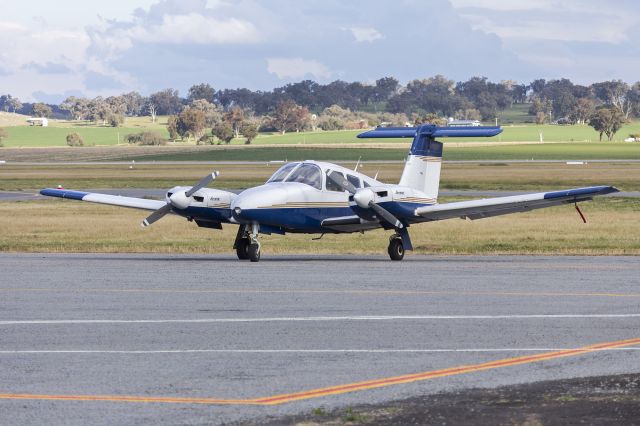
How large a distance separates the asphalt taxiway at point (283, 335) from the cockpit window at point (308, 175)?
3.48 m

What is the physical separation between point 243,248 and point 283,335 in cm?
1342

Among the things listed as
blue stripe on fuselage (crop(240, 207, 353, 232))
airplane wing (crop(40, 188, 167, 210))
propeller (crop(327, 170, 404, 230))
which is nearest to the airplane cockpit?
propeller (crop(327, 170, 404, 230))

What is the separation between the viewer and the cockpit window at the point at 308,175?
28.7 m

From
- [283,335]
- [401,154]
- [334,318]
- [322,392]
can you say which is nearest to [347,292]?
[334,318]

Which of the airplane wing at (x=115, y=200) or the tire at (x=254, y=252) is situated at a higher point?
the airplane wing at (x=115, y=200)

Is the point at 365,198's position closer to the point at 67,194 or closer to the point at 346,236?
the point at 67,194

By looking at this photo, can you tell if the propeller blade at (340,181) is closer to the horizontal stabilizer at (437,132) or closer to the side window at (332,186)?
the side window at (332,186)

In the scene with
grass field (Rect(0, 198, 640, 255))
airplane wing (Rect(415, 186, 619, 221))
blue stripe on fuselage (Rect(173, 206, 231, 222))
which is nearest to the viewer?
airplane wing (Rect(415, 186, 619, 221))

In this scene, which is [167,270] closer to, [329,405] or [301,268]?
[301,268]

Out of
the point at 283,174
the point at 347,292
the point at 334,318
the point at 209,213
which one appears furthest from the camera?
the point at 283,174

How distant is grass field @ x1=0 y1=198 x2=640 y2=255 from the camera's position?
34219 millimetres

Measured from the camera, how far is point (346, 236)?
40.4 meters

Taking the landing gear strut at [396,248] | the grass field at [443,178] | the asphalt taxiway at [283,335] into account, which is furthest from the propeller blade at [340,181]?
the grass field at [443,178]

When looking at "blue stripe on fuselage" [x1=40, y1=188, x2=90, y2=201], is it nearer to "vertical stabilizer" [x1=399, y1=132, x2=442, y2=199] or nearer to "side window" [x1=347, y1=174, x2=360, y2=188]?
"side window" [x1=347, y1=174, x2=360, y2=188]
